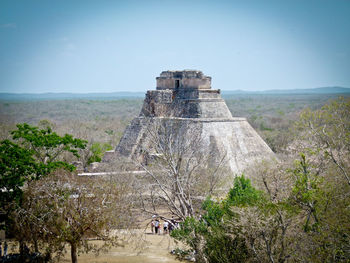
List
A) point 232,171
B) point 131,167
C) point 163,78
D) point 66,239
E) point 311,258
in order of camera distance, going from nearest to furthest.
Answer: point 311,258 → point 66,239 → point 232,171 → point 131,167 → point 163,78

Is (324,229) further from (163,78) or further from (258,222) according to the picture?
(163,78)

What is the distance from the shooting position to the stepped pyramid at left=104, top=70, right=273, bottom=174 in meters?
22.9

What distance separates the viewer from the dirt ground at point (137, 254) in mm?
14812

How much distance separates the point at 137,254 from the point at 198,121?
9875 mm

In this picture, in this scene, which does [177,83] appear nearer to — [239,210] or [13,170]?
[13,170]

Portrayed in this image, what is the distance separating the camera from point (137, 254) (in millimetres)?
15250

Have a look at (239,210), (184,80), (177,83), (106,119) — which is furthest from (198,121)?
(106,119)

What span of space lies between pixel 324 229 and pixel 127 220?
6939mm

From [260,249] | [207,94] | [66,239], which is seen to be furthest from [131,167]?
[260,249]

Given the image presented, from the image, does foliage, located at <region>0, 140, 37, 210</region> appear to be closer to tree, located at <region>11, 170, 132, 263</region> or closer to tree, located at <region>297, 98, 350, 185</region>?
tree, located at <region>11, 170, 132, 263</region>

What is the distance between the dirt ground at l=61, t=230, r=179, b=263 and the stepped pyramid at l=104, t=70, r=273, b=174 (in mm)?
7063

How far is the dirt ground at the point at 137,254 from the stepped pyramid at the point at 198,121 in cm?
706

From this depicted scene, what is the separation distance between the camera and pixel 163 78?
27.5 m

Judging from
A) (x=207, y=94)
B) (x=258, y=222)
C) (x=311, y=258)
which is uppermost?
(x=207, y=94)
